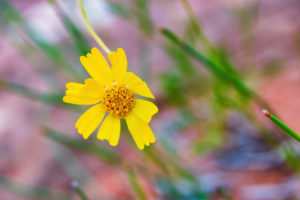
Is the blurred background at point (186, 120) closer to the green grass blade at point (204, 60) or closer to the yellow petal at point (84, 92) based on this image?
the green grass blade at point (204, 60)

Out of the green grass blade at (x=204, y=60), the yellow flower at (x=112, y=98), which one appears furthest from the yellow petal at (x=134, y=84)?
the green grass blade at (x=204, y=60)

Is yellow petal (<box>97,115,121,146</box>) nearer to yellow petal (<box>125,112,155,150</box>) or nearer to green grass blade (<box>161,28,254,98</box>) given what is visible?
yellow petal (<box>125,112,155,150</box>)

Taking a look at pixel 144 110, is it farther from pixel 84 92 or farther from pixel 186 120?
pixel 186 120

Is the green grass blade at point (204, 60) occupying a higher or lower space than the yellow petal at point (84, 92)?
higher

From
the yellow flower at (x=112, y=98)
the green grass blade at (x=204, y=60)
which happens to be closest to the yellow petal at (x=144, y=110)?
the yellow flower at (x=112, y=98)

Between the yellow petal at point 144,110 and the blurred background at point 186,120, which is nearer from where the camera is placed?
Answer: the yellow petal at point 144,110

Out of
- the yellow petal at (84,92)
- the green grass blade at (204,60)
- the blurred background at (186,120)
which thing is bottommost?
the yellow petal at (84,92)

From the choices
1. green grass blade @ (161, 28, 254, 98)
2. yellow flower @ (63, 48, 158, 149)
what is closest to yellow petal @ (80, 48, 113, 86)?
yellow flower @ (63, 48, 158, 149)

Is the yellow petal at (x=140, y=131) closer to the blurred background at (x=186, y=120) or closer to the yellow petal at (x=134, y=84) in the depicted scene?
the yellow petal at (x=134, y=84)

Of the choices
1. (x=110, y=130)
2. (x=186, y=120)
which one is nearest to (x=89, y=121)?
(x=110, y=130)
